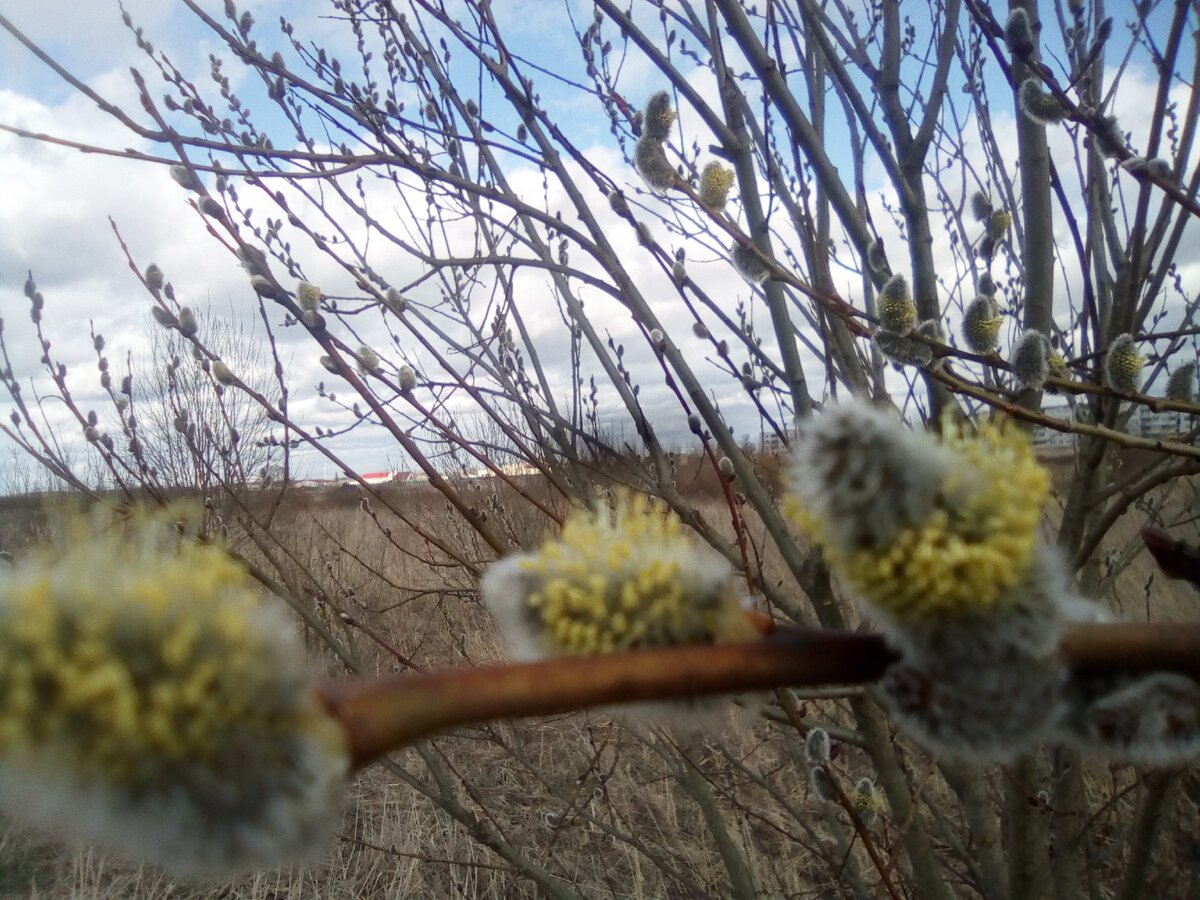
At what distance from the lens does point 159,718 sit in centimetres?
39

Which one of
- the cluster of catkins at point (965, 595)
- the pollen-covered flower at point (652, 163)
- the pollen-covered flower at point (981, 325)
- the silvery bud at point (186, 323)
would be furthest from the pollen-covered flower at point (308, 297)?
the cluster of catkins at point (965, 595)

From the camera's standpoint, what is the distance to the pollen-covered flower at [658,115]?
2086 millimetres

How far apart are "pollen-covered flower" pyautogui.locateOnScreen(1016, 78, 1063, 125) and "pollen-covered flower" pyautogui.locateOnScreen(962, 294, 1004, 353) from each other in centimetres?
41

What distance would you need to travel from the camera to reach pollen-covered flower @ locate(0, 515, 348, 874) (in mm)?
376

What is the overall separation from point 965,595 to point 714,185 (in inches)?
64.4

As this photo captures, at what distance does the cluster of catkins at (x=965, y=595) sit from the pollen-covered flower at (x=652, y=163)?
152 centimetres

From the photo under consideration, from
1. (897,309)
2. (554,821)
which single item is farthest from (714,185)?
(554,821)

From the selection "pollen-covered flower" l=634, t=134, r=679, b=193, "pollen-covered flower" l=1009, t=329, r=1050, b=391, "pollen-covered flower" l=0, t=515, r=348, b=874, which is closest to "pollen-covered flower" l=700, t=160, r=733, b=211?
"pollen-covered flower" l=634, t=134, r=679, b=193

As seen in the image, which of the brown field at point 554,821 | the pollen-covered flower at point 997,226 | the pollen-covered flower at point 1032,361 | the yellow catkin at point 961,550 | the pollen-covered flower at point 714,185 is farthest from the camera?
the brown field at point 554,821

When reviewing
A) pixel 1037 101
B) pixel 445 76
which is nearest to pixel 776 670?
pixel 1037 101

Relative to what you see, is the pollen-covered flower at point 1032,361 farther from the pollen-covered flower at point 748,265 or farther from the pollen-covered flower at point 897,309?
the pollen-covered flower at point 748,265

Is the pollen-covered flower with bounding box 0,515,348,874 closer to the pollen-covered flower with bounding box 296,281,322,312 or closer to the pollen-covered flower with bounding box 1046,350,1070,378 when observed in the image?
the pollen-covered flower with bounding box 1046,350,1070,378

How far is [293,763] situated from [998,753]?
18.8 inches

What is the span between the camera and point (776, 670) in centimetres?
50
